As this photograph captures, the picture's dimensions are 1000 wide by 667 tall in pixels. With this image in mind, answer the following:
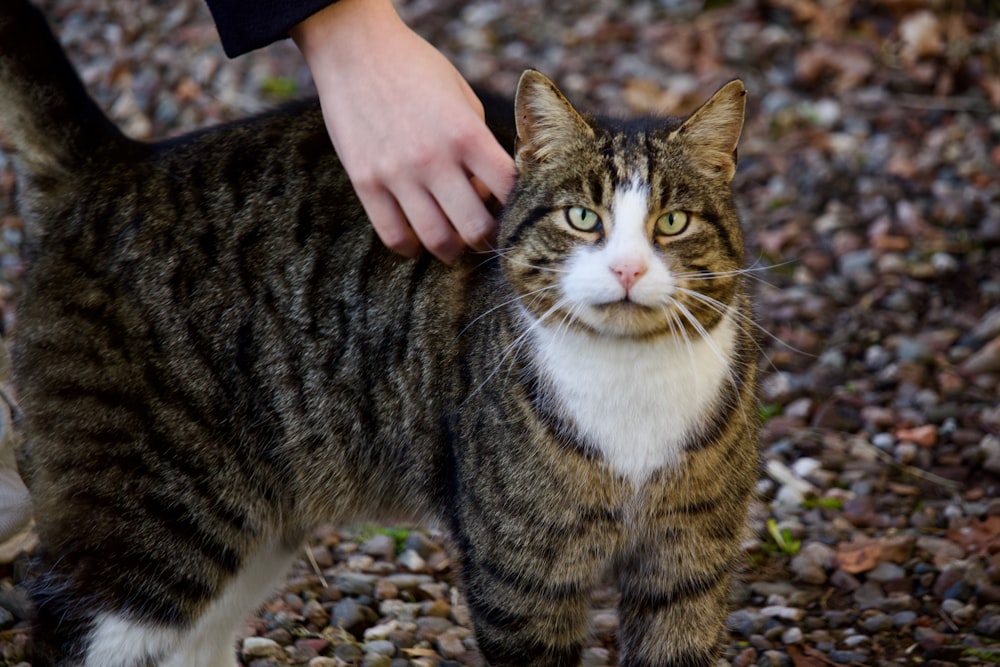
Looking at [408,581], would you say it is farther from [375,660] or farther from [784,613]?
[784,613]

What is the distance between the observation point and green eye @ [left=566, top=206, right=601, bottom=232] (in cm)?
248

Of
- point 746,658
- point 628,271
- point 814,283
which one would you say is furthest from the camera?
point 814,283

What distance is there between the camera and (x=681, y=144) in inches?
101

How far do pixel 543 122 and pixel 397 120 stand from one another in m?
0.32

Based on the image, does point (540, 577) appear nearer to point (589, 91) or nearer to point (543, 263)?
point (543, 263)

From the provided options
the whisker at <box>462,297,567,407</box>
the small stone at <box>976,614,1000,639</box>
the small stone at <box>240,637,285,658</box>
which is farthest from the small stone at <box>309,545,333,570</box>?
the small stone at <box>976,614,1000,639</box>

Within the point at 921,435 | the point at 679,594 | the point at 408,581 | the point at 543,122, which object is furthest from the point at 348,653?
the point at 921,435

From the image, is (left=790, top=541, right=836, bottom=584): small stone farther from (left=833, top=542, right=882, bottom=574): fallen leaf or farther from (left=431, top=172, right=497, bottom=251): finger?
(left=431, top=172, right=497, bottom=251): finger

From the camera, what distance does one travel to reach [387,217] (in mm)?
2553

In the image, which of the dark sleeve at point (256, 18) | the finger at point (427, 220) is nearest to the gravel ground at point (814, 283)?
the finger at point (427, 220)

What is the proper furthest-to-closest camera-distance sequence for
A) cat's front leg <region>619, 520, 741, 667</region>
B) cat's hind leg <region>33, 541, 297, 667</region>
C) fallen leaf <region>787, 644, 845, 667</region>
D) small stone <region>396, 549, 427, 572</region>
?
small stone <region>396, 549, 427, 572</region> < fallen leaf <region>787, 644, 845, 667</region> < cat's hind leg <region>33, 541, 297, 667</region> < cat's front leg <region>619, 520, 741, 667</region>

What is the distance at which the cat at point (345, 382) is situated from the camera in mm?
2545

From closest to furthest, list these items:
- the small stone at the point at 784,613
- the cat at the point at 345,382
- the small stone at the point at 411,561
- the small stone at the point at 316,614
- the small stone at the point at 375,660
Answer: the cat at the point at 345,382 < the small stone at the point at 375,660 < the small stone at the point at 784,613 < the small stone at the point at 316,614 < the small stone at the point at 411,561

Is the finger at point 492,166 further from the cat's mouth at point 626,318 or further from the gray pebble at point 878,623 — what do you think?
the gray pebble at point 878,623
